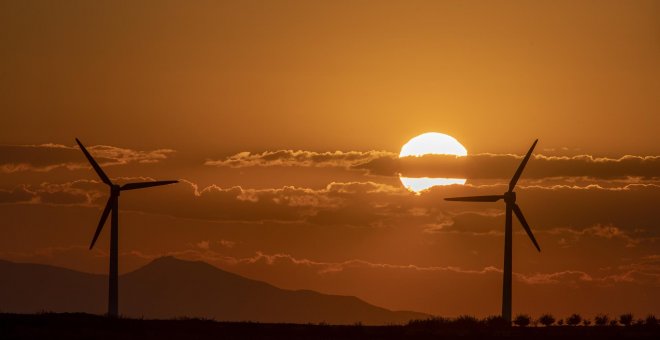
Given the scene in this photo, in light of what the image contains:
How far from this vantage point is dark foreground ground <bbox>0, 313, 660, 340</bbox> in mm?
110625

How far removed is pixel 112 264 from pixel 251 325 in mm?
25722

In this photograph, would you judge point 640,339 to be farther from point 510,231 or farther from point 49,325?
point 49,325

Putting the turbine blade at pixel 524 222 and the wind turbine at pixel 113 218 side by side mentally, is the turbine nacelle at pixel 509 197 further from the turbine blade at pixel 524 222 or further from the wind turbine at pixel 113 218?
the wind turbine at pixel 113 218

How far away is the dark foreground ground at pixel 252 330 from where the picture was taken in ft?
363

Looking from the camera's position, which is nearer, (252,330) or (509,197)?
(252,330)

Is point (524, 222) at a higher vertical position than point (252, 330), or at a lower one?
higher

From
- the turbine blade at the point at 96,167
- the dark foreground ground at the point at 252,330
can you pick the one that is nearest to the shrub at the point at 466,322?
the dark foreground ground at the point at 252,330

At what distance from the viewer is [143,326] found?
4562 inches

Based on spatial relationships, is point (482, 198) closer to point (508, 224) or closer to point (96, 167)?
point (508, 224)

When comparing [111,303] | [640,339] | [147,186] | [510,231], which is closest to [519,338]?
[640,339]

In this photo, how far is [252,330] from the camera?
4579 inches

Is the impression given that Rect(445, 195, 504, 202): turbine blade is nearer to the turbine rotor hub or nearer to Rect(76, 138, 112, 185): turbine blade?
the turbine rotor hub

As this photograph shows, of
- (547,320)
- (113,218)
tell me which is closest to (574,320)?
(547,320)

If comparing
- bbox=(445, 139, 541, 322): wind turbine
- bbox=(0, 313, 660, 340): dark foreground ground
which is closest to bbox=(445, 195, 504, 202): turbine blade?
bbox=(445, 139, 541, 322): wind turbine
